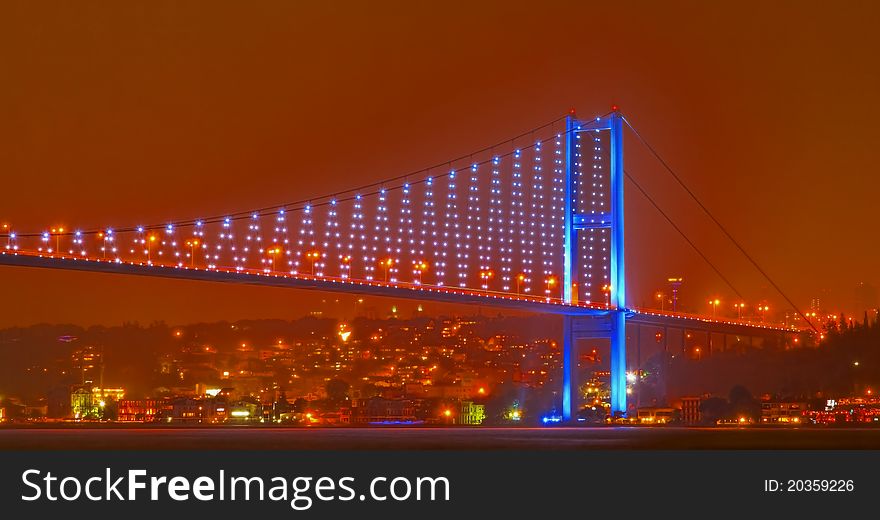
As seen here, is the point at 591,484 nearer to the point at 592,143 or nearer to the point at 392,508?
the point at 392,508

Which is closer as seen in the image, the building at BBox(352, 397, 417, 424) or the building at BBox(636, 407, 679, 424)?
the building at BBox(636, 407, 679, 424)

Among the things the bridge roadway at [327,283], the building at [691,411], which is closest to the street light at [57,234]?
the bridge roadway at [327,283]

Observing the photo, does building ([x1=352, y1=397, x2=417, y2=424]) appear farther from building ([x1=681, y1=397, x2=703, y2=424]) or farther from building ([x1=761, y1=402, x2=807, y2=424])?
building ([x1=761, y1=402, x2=807, y2=424])

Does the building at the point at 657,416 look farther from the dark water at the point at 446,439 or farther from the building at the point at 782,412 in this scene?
the dark water at the point at 446,439

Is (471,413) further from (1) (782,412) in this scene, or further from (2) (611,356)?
(2) (611,356)

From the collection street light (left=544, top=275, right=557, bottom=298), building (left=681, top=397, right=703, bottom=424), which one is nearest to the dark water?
street light (left=544, top=275, right=557, bottom=298)

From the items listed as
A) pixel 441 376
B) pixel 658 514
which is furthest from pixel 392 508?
pixel 441 376
